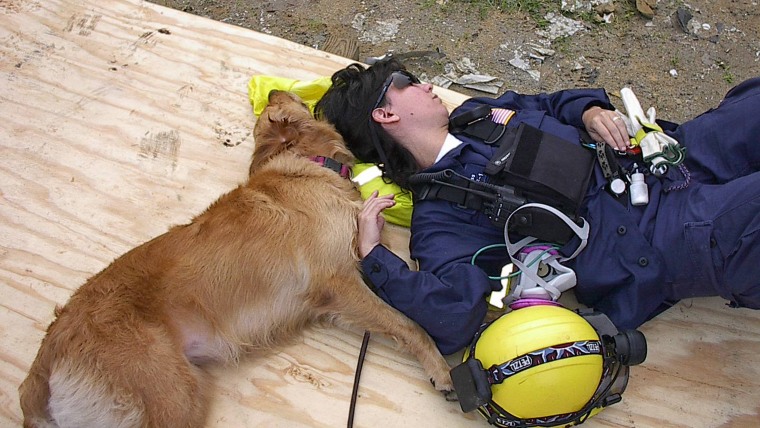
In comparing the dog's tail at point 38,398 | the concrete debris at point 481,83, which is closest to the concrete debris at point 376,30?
the concrete debris at point 481,83

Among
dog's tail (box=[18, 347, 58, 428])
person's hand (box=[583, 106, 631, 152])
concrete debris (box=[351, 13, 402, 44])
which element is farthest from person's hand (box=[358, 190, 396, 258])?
concrete debris (box=[351, 13, 402, 44])

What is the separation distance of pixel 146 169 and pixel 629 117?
263 centimetres

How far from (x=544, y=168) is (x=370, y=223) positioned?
32.8 inches

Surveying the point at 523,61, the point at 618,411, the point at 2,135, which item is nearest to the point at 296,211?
the point at 618,411

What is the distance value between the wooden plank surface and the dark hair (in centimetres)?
39

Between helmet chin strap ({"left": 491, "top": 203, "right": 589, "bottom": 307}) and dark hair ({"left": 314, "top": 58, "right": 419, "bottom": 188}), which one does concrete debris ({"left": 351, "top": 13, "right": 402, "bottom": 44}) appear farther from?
helmet chin strap ({"left": 491, "top": 203, "right": 589, "bottom": 307})

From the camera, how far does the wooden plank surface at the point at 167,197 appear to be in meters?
2.59

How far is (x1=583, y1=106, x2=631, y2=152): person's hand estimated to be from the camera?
2.85 m

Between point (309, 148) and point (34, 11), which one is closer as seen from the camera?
point (309, 148)

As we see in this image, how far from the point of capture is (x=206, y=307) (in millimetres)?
2584

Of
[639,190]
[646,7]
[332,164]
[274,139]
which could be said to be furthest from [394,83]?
[646,7]

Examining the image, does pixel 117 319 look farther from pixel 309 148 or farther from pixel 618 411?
pixel 618 411

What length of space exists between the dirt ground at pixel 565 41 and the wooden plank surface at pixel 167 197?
1033mm

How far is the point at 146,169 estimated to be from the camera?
338cm
